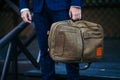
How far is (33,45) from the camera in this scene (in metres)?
8.72

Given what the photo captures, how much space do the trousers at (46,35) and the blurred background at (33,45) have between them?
2.80 feet

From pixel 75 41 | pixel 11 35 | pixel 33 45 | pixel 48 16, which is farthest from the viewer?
pixel 33 45

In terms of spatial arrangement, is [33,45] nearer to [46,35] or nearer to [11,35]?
[11,35]

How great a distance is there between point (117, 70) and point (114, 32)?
11.3 ft

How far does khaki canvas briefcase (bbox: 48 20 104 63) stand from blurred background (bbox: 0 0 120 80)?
1.13 meters

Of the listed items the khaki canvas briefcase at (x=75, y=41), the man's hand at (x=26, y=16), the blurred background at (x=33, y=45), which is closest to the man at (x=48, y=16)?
the man's hand at (x=26, y=16)

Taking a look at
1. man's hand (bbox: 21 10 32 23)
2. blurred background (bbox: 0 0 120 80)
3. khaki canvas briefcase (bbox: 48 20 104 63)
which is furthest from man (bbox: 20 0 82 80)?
blurred background (bbox: 0 0 120 80)

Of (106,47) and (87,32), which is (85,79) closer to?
(87,32)

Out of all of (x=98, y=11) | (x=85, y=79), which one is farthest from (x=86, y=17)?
(x=85, y=79)

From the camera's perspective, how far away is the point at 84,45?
4266 mm

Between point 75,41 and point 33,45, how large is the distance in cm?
453

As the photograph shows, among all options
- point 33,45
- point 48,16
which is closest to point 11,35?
point 48,16

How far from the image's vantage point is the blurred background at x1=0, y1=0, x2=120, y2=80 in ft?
18.7

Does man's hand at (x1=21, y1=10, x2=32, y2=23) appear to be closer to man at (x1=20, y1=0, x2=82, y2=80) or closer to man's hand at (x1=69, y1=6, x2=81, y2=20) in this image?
A: man at (x1=20, y1=0, x2=82, y2=80)
